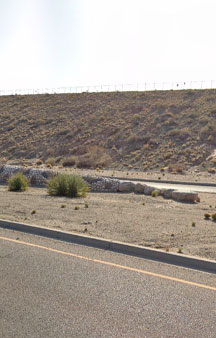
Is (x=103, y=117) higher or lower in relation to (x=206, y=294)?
higher

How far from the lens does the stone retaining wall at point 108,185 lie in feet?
50.6

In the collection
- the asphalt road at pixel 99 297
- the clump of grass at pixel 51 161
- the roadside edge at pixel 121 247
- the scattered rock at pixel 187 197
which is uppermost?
the clump of grass at pixel 51 161

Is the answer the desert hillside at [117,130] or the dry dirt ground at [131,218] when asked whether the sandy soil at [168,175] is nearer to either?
the desert hillside at [117,130]

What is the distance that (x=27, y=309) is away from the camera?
522 centimetres

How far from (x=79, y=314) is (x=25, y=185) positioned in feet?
45.1

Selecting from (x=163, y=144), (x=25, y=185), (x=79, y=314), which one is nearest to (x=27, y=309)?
(x=79, y=314)

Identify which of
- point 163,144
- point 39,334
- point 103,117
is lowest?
point 39,334

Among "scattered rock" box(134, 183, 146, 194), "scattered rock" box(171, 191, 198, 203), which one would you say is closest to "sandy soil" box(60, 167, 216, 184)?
"scattered rock" box(134, 183, 146, 194)

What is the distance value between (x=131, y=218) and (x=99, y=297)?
5.59 m

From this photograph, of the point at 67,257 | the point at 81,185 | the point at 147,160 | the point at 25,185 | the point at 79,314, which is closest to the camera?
the point at 79,314

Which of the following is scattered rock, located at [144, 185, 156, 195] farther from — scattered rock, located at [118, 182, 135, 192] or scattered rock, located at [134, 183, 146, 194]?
scattered rock, located at [118, 182, 135, 192]

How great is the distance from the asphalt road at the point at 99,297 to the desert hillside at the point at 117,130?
91.9ft

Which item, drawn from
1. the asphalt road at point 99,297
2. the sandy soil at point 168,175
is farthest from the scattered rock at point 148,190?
the sandy soil at point 168,175

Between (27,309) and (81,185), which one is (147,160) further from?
(27,309)
